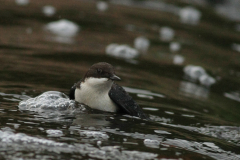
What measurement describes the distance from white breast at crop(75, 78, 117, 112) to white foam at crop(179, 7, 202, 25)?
9157 mm

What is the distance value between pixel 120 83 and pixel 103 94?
2.15 meters

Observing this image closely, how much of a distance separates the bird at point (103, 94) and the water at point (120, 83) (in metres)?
0.13

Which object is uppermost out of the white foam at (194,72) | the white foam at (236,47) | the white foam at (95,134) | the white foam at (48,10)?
the white foam at (48,10)

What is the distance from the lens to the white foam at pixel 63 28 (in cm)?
1116

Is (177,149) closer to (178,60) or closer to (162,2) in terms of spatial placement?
(178,60)

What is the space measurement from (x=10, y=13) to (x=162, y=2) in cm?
691

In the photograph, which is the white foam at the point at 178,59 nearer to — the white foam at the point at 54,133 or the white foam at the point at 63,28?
the white foam at the point at 63,28

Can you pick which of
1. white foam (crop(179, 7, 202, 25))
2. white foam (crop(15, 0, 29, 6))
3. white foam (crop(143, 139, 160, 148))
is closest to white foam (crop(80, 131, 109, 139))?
white foam (crop(143, 139, 160, 148))

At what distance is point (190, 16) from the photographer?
15141 mm

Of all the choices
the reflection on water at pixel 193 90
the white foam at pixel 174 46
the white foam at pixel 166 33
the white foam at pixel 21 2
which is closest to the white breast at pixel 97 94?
the reflection on water at pixel 193 90

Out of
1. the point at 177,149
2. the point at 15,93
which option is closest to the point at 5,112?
the point at 15,93

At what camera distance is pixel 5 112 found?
4.96 m

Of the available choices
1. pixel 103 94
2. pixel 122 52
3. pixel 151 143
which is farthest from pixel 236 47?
pixel 151 143

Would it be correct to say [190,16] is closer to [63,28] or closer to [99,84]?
[63,28]
